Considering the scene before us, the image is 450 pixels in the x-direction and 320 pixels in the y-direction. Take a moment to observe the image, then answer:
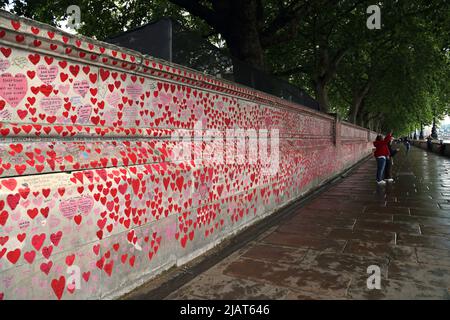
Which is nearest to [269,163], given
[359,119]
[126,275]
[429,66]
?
[126,275]

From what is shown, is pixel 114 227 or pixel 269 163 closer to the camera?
pixel 114 227

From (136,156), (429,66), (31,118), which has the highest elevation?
(429,66)

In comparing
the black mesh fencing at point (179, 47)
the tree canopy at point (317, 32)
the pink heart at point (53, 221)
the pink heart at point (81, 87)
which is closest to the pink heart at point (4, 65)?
the pink heart at point (81, 87)

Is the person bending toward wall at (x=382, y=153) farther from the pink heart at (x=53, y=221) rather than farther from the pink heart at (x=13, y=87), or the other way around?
the pink heart at (x=13, y=87)

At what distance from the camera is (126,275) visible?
2.95m

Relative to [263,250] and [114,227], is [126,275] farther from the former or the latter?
[263,250]

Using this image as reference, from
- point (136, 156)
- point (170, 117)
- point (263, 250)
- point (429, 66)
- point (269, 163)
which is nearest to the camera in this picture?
point (136, 156)

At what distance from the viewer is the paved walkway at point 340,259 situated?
9.77 feet

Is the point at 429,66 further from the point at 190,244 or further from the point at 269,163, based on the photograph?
the point at 190,244

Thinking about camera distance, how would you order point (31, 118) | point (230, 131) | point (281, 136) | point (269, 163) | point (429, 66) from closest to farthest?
1. point (31, 118)
2. point (230, 131)
3. point (269, 163)
4. point (281, 136)
5. point (429, 66)

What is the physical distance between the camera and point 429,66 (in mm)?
18906

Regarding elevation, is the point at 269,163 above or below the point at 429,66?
below

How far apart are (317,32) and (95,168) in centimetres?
1271

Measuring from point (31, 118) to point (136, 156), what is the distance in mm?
1010
